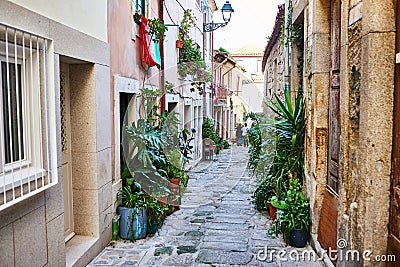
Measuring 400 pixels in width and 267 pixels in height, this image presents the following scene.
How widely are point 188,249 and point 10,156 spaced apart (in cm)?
260

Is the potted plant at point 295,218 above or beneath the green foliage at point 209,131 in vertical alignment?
beneath

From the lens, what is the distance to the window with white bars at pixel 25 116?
9.17ft

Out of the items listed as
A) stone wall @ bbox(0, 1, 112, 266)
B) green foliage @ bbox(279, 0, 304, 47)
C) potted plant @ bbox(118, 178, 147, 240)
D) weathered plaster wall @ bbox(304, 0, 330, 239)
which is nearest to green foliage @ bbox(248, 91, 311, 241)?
weathered plaster wall @ bbox(304, 0, 330, 239)

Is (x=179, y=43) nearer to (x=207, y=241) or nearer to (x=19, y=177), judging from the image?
(x=207, y=241)

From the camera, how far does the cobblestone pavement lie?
4.49 m

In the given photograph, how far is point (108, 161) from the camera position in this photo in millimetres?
4898

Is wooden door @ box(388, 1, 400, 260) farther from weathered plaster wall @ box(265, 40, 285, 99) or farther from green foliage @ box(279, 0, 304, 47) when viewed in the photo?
weathered plaster wall @ box(265, 40, 285, 99)

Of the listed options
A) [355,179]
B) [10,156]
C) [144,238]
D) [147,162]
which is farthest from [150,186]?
[355,179]

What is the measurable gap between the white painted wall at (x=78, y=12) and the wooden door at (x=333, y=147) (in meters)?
2.57

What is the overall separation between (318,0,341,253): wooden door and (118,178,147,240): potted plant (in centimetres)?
215

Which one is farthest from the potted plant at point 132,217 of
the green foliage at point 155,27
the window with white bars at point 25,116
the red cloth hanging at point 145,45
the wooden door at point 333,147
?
the green foliage at point 155,27

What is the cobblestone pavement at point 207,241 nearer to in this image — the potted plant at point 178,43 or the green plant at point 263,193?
the green plant at point 263,193

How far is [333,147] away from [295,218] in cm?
119

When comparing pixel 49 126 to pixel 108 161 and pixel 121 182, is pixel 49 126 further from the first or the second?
pixel 121 182
